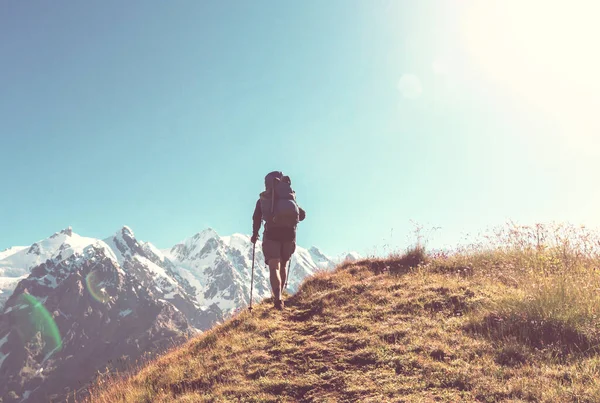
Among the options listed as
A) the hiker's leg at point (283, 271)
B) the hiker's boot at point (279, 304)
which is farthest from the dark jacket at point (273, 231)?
the hiker's boot at point (279, 304)

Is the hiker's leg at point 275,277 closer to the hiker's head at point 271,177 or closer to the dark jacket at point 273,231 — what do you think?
the dark jacket at point 273,231

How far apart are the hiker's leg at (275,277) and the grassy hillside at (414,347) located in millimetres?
471

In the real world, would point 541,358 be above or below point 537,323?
below

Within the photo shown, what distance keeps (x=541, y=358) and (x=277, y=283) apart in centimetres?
614

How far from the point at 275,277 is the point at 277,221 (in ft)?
5.04

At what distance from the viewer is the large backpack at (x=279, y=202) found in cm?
930

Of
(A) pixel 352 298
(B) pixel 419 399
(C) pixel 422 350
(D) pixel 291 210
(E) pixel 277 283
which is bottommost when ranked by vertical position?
(B) pixel 419 399

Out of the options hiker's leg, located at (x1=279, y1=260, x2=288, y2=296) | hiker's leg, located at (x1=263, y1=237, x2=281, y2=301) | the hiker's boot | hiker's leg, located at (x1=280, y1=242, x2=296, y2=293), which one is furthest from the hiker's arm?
the hiker's boot

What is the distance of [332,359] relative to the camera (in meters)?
6.05

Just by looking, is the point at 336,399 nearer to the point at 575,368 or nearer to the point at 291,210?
the point at 575,368

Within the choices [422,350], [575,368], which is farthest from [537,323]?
[422,350]

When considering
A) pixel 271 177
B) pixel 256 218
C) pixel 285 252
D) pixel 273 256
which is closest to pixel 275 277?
pixel 273 256

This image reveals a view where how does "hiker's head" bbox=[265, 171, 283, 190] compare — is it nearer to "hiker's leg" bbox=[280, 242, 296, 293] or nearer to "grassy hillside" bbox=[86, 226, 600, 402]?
"hiker's leg" bbox=[280, 242, 296, 293]

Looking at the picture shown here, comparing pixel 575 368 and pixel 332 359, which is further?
pixel 332 359
